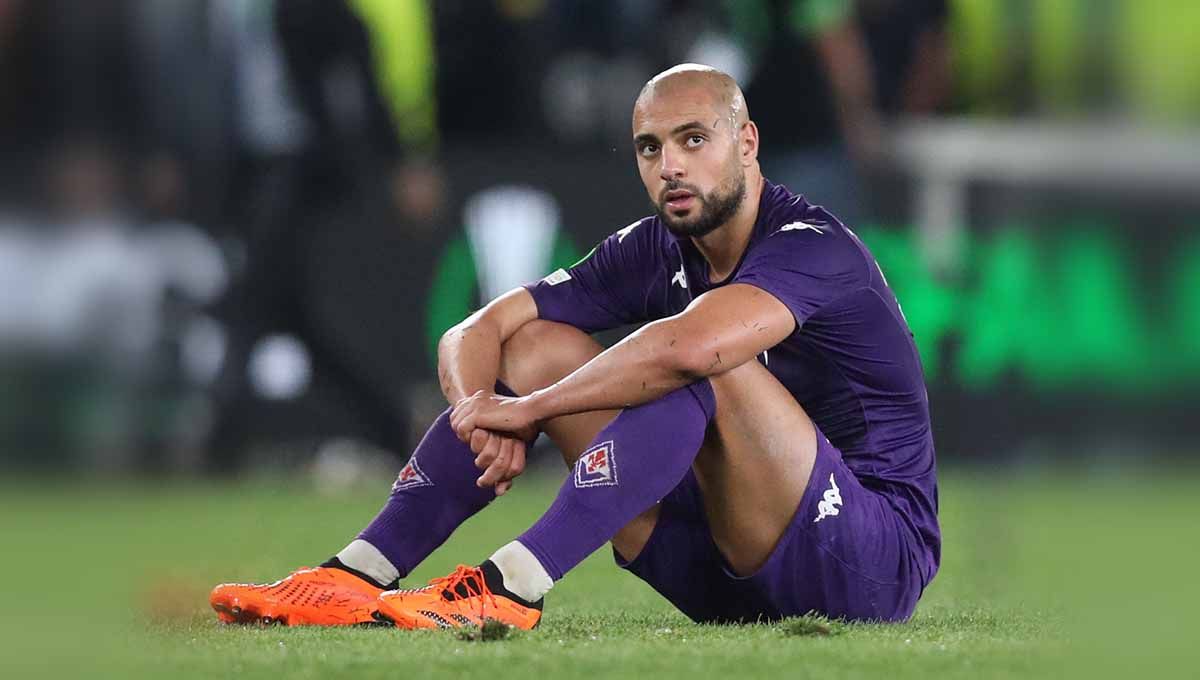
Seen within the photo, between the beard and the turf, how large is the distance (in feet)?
3.08

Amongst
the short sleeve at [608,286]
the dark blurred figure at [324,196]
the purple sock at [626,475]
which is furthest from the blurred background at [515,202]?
the purple sock at [626,475]

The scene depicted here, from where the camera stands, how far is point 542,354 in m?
4.45

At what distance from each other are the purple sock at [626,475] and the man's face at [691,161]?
0.52 metres

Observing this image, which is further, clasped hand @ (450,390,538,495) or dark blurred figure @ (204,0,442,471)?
dark blurred figure @ (204,0,442,471)

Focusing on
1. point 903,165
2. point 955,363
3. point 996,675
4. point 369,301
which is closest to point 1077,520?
point 955,363

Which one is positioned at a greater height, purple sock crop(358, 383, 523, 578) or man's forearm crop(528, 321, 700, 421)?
man's forearm crop(528, 321, 700, 421)

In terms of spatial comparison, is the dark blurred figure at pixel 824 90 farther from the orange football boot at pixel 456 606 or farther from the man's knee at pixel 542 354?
the orange football boot at pixel 456 606

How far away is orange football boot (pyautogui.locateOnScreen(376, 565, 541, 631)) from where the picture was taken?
3996mm

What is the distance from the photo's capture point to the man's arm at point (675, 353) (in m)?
3.97

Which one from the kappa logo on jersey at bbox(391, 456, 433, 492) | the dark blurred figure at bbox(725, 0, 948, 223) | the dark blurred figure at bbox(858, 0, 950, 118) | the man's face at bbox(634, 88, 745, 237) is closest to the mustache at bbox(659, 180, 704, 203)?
the man's face at bbox(634, 88, 745, 237)

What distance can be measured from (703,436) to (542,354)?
580 millimetres

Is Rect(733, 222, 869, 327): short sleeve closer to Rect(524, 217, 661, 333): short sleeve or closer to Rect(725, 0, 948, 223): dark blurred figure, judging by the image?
Rect(524, 217, 661, 333): short sleeve

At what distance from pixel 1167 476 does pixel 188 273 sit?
16.3ft

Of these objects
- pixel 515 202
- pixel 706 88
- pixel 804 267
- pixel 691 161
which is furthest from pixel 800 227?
pixel 515 202
